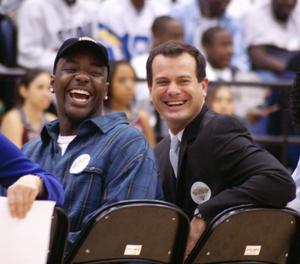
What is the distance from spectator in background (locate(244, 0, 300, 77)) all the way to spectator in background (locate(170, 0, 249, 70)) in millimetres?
105

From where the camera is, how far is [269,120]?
867cm

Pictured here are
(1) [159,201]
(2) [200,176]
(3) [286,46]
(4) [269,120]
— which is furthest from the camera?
(3) [286,46]

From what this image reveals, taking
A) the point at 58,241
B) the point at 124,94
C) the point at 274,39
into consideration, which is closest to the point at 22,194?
the point at 58,241

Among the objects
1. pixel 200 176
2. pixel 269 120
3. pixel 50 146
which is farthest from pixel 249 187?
pixel 269 120

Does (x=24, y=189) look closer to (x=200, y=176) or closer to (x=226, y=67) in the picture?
(x=200, y=176)

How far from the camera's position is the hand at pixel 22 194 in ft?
11.8

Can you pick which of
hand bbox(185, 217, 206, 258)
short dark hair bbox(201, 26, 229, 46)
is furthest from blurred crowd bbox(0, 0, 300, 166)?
hand bbox(185, 217, 206, 258)

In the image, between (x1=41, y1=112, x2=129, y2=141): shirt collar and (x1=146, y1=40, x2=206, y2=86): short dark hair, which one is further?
(x1=146, y1=40, x2=206, y2=86): short dark hair

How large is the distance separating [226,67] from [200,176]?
453 cm

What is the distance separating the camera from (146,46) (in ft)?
29.1

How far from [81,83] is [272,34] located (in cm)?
499

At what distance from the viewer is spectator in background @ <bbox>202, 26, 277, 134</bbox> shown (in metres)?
8.53

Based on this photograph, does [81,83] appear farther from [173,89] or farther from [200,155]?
[200,155]

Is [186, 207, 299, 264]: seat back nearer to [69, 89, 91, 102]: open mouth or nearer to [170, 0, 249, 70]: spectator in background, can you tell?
[69, 89, 91, 102]: open mouth
